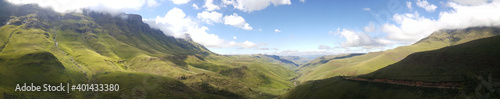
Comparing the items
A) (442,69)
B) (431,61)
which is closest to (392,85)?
(442,69)

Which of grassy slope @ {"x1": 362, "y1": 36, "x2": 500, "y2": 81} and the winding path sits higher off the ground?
grassy slope @ {"x1": 362, "y1": 36, "x2": 500, "y2": 81}

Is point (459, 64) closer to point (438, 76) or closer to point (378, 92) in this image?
point (438, 76)

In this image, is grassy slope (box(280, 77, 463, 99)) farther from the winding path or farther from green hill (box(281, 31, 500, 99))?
the winding path

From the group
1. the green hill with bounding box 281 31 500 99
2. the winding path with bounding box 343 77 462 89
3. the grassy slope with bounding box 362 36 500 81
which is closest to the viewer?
the winding path with bounding box 343 77 462 89

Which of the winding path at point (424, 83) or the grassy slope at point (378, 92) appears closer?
the grassy slope at point (378, 92)

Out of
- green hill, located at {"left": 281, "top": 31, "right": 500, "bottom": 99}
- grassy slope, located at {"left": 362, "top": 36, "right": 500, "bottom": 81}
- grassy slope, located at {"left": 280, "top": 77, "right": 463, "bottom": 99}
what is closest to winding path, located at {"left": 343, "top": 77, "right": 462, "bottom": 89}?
green hill, located at {"left": 281, "top": 31, "right": 500, "bottom": 99}

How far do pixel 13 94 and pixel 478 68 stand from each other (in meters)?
240

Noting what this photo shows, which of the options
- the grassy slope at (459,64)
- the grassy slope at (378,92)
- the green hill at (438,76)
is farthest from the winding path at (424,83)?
the grassy slope at (459,64)

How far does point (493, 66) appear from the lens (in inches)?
2872

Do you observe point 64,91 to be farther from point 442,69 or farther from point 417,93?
point 442,69

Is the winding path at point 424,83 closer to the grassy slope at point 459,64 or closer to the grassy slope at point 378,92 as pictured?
the grassy slope at point 378,92

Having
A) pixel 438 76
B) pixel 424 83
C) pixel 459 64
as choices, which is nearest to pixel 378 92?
pixel 424 83

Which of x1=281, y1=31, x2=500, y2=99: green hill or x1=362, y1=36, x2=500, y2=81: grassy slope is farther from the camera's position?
x1=362, y1=36, x2=500, y2=81: grassy slope

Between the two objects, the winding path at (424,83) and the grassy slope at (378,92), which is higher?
the winding path at (424,83)
